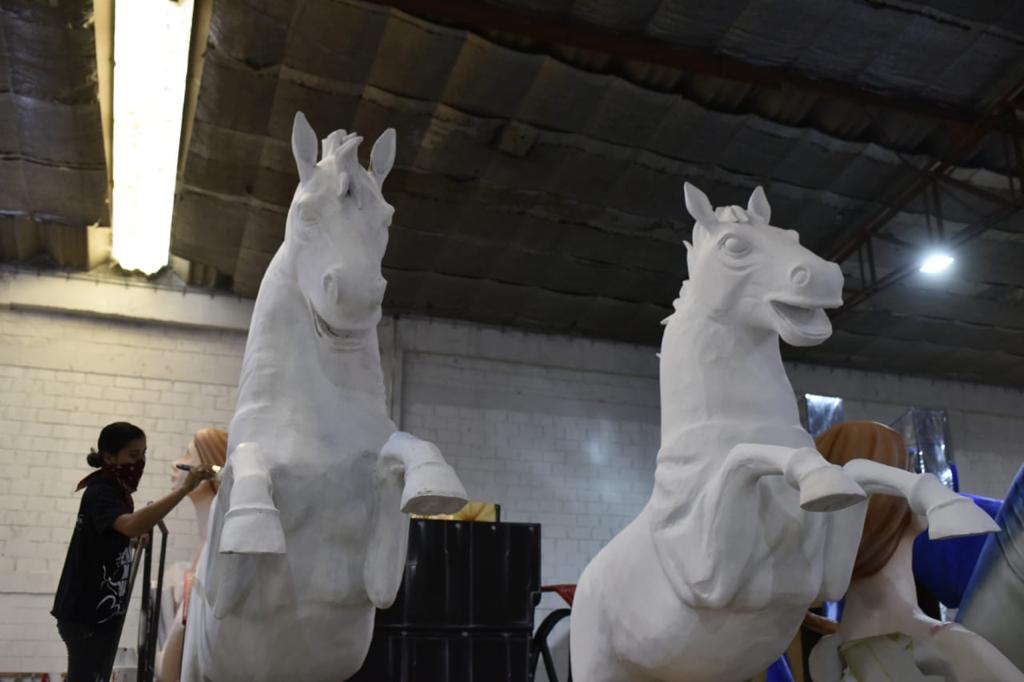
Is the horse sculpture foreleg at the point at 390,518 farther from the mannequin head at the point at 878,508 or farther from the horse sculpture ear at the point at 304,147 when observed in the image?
the mannequin head at the point at 878,508

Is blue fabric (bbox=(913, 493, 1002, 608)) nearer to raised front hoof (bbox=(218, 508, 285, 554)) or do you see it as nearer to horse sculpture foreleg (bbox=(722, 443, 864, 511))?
horse sculpture foreleg (bbox=(722, 443, 864, 511))

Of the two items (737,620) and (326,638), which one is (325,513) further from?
(737,620)

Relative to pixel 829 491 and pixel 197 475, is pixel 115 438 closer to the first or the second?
pixel 197 475

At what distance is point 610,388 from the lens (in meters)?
9.04

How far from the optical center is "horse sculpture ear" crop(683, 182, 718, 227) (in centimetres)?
285

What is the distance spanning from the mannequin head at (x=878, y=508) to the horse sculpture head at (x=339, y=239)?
159 cm

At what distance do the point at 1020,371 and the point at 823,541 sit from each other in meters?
8.76

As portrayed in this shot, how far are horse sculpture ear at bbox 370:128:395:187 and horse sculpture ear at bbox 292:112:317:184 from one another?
0.16m

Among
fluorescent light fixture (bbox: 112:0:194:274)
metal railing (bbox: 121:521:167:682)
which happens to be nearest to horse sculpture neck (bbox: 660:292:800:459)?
metal railing (bbox: 121:521:167:682)

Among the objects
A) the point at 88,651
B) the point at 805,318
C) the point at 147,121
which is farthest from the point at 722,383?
the point at 147,121

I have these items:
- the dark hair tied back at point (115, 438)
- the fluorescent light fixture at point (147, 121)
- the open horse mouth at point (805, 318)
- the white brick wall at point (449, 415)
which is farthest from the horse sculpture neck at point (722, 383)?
the white brick wall at point (449, 415)

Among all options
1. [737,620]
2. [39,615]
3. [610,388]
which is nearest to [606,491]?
[610,388]

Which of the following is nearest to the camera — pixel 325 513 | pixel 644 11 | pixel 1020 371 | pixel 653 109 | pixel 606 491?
pixel 325 513

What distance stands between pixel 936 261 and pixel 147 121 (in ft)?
17.4
